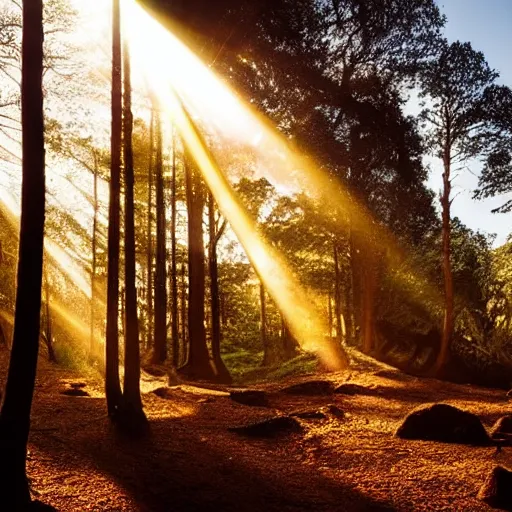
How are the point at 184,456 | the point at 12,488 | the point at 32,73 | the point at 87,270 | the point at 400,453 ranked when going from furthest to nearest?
the point at 87,270
the point at 400,453
the point at 184,456
the point at 32,73
the point at 12,488

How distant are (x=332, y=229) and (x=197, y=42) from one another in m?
13.4

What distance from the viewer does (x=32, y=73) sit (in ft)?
14.9

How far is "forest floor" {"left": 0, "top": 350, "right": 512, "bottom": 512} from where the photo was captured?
504cm

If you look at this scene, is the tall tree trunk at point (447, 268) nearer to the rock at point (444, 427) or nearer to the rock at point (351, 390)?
the rock at point (351, 390)

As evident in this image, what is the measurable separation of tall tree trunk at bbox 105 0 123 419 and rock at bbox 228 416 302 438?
236 cm

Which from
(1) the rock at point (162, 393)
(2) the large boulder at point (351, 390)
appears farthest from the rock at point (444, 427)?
(1) the rock at point (162, 393)

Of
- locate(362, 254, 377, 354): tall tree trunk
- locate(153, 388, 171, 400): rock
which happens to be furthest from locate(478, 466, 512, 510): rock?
locate(362, 254, 377, 354): tall tree trunk

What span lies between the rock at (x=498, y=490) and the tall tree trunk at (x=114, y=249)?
5.57 m

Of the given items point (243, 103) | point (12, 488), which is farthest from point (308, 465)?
point (243, 103)

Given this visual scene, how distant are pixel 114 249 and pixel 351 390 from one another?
862 cm

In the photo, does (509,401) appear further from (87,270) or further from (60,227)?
(87,270)

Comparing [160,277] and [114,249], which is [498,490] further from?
[160,277]

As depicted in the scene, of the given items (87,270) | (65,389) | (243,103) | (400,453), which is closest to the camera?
(400,453)

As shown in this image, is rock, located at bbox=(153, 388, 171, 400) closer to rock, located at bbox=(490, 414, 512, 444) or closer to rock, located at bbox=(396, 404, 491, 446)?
rock, located at bbox=(396, 404, 491, 446)
